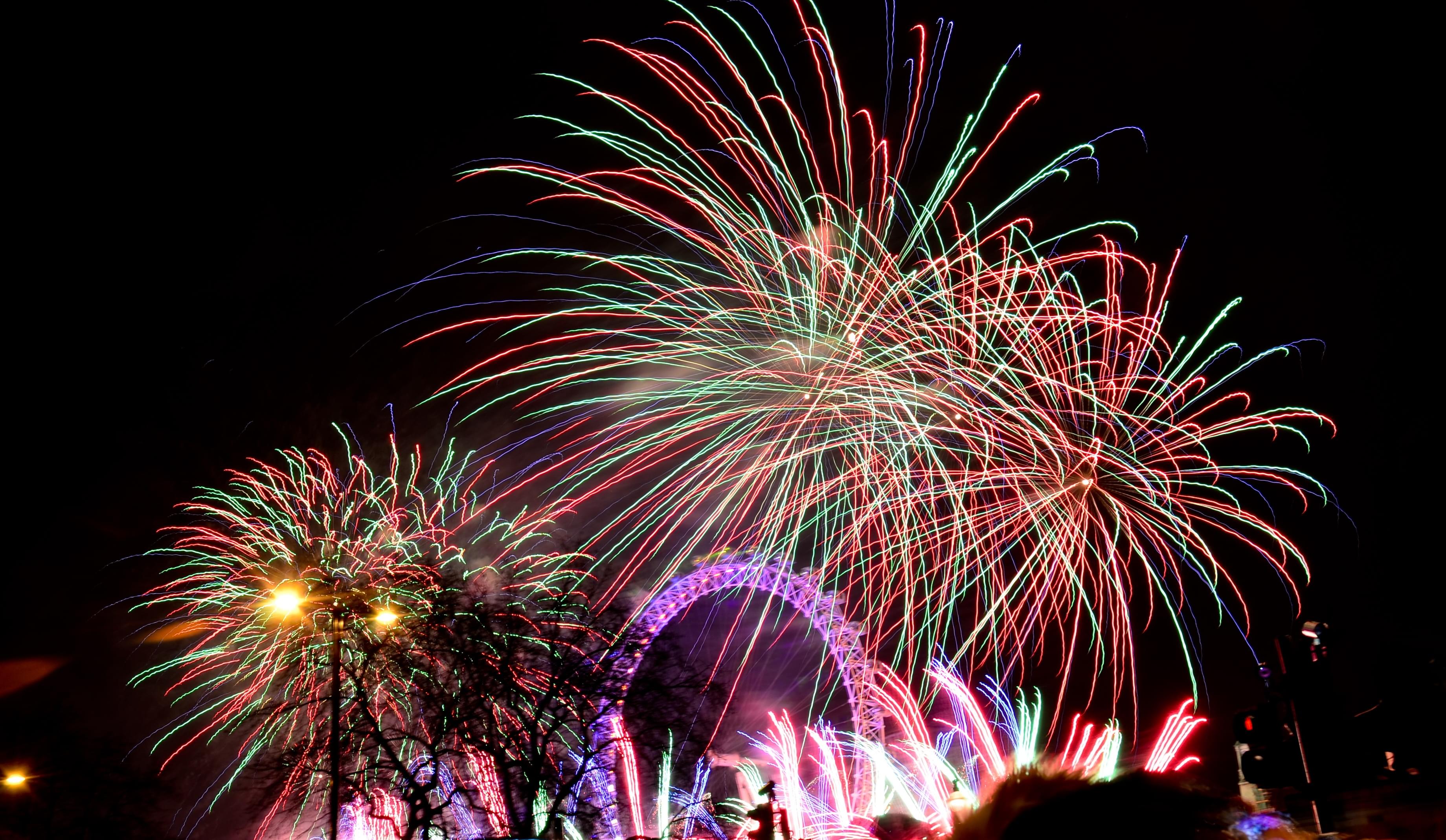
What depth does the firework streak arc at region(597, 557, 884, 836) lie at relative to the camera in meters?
34.6

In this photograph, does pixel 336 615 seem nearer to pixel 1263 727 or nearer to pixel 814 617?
pixel 1263 727

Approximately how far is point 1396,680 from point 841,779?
77.4ft

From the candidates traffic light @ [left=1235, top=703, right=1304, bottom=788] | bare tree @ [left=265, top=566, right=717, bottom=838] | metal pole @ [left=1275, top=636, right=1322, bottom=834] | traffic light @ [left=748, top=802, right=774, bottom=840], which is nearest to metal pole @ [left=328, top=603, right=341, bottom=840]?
bare tree @ [left=265, top=566, right=717, bottom=838]

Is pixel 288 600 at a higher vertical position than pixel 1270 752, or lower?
higher

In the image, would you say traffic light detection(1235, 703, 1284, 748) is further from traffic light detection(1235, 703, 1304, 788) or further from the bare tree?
the bare tree

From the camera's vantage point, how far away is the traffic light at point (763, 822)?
13273 millimetres

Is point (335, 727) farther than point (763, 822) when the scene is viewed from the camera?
Yes

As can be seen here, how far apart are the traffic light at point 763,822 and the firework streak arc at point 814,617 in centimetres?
1836

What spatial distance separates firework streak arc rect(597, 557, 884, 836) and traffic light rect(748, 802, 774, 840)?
60.2 ft

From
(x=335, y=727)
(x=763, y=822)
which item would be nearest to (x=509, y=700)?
(x=335, y=727)

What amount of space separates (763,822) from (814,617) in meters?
24.5

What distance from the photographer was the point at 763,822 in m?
13.4

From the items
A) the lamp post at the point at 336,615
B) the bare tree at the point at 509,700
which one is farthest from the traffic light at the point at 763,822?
the bare tree at the point at 509,700

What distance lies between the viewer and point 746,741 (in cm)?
4444
